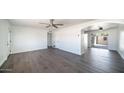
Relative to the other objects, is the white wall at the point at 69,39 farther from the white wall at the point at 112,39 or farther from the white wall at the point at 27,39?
the white wall at the point at 112,39

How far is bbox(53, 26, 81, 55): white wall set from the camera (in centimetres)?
578

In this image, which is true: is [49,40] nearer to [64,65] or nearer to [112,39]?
[64,65]

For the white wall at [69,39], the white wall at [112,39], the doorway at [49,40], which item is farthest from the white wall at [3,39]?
the white wall at [112,39]

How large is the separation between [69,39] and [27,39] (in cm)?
333

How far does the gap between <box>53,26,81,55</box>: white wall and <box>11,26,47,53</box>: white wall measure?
4.64 feet

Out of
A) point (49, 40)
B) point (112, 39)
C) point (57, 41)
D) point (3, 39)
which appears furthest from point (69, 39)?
point (3, 39)

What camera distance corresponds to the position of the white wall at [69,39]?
5777 millimetres

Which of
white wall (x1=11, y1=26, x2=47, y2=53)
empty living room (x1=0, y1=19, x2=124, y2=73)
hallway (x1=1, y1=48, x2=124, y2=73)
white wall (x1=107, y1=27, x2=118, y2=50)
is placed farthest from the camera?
white wall (x1=107, y1=27, x2=118, y2=50)

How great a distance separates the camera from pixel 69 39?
6723mm

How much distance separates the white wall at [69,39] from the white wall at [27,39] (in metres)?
1.41

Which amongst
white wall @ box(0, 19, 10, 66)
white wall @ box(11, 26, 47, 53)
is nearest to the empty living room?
white wall @ box(11, 26, 47, 53)

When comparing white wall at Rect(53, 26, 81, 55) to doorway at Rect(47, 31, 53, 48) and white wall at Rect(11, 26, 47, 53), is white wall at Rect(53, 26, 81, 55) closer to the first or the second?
doorway at Rect(47, 31, 53, 48)
